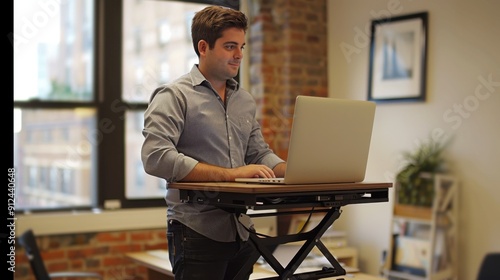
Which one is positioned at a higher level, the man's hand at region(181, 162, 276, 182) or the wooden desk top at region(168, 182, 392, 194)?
the man's hand at region(181, 162, 276, 182)

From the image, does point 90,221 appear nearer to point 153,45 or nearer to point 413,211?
point 153,45

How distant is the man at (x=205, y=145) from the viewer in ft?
6.63

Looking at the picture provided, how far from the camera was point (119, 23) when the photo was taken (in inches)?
176

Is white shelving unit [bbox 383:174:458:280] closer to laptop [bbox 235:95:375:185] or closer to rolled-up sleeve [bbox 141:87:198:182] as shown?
laptop [bbox 235:95:375:185]

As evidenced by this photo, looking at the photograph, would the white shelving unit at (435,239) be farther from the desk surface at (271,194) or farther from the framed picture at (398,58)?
the desk surface at (271,194)

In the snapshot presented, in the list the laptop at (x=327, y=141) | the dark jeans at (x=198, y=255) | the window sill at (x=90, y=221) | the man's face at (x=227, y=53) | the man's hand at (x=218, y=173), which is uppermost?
the man's face at (x=227, y=53)

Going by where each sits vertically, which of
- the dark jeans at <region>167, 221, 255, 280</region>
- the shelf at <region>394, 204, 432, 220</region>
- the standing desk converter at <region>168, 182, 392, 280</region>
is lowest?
the shelf at <region>394, 204, 432, 220</region>

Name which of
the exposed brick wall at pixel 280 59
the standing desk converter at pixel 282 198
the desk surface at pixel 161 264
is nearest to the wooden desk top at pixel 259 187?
the standing desk converter at pixel 282 198

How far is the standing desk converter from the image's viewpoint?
181 centimetres

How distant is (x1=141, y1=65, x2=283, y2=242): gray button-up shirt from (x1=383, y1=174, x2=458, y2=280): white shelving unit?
2.08 m

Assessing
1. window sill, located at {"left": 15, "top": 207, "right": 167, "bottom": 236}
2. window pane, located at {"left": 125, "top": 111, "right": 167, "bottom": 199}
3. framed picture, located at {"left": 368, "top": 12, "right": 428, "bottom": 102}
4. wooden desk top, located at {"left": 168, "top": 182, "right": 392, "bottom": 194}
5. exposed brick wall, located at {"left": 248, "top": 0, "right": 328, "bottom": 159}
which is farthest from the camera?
exposed brick wall, located at {"left": 248, "top": 0, "right": 328, "bottom": 159}

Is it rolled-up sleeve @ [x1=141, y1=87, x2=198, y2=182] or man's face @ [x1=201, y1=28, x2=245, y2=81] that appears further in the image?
man's face @ [x1=201, y1=28, x2=245, y2=81]

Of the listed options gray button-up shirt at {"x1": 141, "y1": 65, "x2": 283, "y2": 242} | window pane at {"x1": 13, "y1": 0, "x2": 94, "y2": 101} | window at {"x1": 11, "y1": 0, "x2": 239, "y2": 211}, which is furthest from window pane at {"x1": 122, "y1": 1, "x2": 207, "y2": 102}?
gray button-up shirt at {"x1": 141, "y1": 65, "x2": 283, "y2": 242}

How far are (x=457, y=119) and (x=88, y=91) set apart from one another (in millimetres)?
2332
